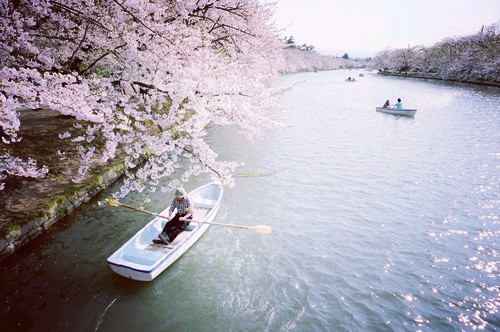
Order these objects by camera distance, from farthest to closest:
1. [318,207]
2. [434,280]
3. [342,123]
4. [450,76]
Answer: [450,76] < [342,123] < [318,207] < [434,280]

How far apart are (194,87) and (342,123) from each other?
75.4 ft

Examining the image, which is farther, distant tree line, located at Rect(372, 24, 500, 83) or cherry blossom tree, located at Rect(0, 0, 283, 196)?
distant tree line, located at Rect(372, 24, 500, 83)

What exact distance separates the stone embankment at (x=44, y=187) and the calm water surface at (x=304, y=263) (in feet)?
1.80

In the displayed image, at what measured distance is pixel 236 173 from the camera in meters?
16.1

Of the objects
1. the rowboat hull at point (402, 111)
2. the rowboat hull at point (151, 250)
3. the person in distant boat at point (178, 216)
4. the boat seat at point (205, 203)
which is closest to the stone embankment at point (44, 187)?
the rowboat hull at point (151, 250)

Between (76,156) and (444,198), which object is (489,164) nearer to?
(444,198)

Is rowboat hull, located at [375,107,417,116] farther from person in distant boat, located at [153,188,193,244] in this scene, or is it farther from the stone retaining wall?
the stone retaining wall

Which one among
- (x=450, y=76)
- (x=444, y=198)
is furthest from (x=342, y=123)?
(x=450, y=76)

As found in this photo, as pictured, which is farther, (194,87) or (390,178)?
(390,178)

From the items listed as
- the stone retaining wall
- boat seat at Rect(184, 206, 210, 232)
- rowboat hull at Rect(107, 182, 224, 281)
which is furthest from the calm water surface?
boat seat at Rect(184, 206, 210, 232)

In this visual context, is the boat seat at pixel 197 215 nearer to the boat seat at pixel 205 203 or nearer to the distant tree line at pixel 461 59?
the boat seat at pixel 205 203

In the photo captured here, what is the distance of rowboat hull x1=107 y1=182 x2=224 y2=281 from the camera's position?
7.89 metres

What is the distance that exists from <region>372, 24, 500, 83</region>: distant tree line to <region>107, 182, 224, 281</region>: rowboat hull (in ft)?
217

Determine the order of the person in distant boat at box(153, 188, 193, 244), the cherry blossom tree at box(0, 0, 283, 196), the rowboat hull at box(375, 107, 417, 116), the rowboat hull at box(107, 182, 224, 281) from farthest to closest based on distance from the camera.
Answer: the rowboat hull at box(375, 107, 417, 116) → the person in distant boat at box(153, 188, 193, 244) → the rowboat hull at box(107, 182, 224, 281) → the cherry blossom tree at box(0, 0, 283, 196)
